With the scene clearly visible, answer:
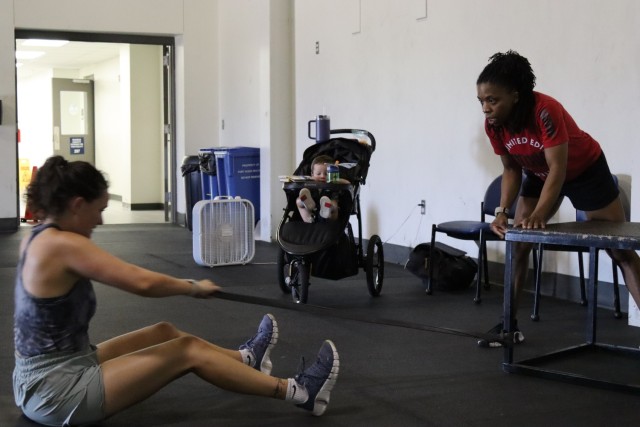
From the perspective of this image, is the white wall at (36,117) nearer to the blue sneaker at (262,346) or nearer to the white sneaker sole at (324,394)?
the blue sneaker at (262,346)

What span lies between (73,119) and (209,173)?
30.3 ft

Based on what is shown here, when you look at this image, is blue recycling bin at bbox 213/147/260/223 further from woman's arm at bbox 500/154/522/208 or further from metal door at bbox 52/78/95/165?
metal door at bbox 52/78/95/165

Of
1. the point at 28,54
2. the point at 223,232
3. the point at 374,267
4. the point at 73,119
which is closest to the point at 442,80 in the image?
the point at 374,267

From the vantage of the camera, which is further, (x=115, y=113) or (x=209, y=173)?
(x=115, y=113)

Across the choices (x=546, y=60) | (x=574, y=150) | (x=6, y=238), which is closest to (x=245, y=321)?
(x=574, y=150)

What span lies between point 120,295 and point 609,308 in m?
3.00

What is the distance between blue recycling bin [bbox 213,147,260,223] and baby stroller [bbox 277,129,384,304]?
342 cm

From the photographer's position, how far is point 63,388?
2553mm

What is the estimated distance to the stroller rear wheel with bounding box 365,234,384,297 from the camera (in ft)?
17.3

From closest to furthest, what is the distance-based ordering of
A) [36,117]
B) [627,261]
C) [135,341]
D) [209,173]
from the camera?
[135,341] < [627,261] < [209,173] < [36,117]

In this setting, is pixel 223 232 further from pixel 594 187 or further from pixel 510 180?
pixel 594 187

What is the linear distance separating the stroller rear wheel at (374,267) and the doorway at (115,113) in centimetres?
583

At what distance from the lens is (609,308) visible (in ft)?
16.1

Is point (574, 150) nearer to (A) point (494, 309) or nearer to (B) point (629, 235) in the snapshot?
(B) point (629, 235)
